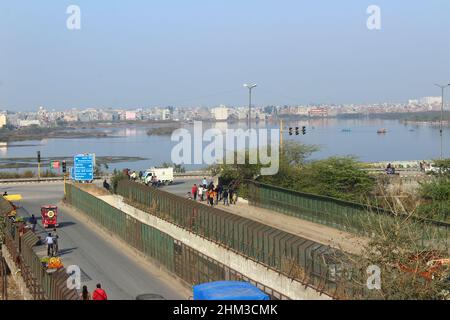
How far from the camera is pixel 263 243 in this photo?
65.1 feet

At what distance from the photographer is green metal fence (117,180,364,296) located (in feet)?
54.1

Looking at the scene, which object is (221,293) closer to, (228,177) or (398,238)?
(398,238)

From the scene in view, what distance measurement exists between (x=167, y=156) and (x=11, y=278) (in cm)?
9469

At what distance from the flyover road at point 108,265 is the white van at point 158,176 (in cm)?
1409

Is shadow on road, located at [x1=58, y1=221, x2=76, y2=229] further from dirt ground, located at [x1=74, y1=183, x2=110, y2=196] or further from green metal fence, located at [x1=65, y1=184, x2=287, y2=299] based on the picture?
dirt ground, located at [x1=74, y1=183, x2=110, y2=196]

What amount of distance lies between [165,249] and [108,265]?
2424mm

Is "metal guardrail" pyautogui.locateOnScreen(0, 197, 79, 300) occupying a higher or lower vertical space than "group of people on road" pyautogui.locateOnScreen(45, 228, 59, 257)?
higher

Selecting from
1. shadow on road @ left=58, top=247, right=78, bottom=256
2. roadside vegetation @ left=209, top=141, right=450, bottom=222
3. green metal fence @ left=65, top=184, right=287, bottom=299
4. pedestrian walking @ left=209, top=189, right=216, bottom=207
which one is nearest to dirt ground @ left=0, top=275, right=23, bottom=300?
shadow on road @ left=58, top=247, right=78, bottom=256

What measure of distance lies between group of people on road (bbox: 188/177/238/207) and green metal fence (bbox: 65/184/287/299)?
6360 millimetres

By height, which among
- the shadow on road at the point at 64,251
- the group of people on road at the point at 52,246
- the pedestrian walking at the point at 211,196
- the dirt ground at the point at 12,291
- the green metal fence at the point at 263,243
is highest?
the green metal fence at the point at 263,243

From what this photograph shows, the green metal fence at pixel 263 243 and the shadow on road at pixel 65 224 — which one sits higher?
the green metal fence at pixel 263 243

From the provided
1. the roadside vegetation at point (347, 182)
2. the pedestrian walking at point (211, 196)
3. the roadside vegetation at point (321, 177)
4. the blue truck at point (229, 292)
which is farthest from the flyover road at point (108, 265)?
the roadside vegetation at point (321, 177)

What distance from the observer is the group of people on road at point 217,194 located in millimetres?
36375

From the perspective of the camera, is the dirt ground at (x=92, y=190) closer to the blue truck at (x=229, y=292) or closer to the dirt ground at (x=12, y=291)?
the dirt ground at (x=12, y=291)
